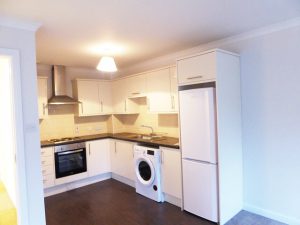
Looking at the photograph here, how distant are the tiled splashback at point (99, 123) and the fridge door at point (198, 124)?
0.93 metres

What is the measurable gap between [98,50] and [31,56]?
1.26 metres

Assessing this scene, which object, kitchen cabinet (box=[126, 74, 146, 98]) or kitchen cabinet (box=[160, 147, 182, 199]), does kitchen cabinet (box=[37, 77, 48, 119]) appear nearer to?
kitchen cabinet (box=[126, 74, 146, 98])

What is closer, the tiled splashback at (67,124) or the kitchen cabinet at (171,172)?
the kitchen cabinet at (171,172)

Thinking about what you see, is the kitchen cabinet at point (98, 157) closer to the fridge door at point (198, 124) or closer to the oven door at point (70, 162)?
the oven door at point (70, 162)

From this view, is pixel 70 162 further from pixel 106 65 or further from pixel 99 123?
pixel 106 65

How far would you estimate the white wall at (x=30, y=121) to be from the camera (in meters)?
2.19

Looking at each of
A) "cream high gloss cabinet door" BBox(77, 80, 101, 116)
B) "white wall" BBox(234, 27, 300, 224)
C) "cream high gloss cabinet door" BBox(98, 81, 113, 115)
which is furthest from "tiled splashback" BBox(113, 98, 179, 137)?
"white wall" BBox(234, 27, 300, 224)

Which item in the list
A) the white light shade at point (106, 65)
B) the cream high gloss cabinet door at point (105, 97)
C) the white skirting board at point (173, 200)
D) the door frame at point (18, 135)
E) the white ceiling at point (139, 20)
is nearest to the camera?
the white ceiling at point (139, 20)

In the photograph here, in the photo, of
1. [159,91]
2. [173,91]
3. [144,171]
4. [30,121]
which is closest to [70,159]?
[144,171]

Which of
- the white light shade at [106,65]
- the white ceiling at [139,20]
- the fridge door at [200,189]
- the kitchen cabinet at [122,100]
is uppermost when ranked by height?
the white ceiling at [139,20]

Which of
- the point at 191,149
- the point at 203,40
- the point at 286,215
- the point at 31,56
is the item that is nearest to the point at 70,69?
the point at 31,56

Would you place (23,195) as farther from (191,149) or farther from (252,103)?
(252,103)

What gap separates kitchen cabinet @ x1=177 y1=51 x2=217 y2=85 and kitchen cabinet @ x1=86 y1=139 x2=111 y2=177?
2238 mm

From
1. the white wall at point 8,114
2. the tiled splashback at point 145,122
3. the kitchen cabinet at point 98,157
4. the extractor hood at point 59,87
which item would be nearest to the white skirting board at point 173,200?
the tiled splashback at point 145,122
